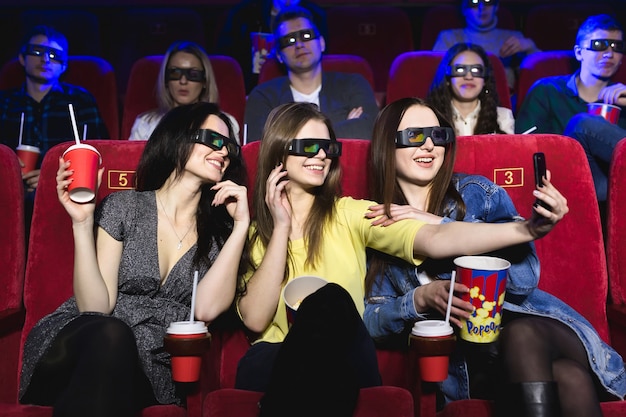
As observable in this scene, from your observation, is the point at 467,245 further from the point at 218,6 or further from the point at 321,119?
the point at 218,6

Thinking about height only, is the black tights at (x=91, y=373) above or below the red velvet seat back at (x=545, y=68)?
below

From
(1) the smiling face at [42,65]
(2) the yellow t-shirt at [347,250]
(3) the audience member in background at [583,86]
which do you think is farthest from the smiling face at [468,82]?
(1) the smiling face at [42,65]

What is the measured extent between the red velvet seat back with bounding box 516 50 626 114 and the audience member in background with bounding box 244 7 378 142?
0.58m

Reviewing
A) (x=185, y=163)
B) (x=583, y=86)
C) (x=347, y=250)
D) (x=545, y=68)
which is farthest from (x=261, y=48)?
(x=347, y=250)

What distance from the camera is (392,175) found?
1.40 metres

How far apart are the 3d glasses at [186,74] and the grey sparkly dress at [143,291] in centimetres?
84

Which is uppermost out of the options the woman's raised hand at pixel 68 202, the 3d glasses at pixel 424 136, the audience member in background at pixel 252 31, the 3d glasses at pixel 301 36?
the audience member in background at pixel 252 31

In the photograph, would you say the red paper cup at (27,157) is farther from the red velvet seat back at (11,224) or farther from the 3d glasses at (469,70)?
the 3d glasses at (469,70)

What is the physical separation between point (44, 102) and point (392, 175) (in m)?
1.30

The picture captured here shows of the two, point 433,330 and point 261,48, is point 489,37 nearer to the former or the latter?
point 261,48

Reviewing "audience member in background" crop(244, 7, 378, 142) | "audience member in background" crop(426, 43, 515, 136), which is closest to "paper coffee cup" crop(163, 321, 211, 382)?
"audience member in background" crop(244, 7, 378, 142)

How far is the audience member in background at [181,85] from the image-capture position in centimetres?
218

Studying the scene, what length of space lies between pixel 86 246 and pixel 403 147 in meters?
0.57

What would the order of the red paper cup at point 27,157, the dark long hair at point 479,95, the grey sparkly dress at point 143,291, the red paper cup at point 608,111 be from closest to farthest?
1. the grey sparkly dress at point 143,291
2. the red paper cup at point 27,157
3. the red paper cup at point 608,111
4. the dark long hair at point 479,95
